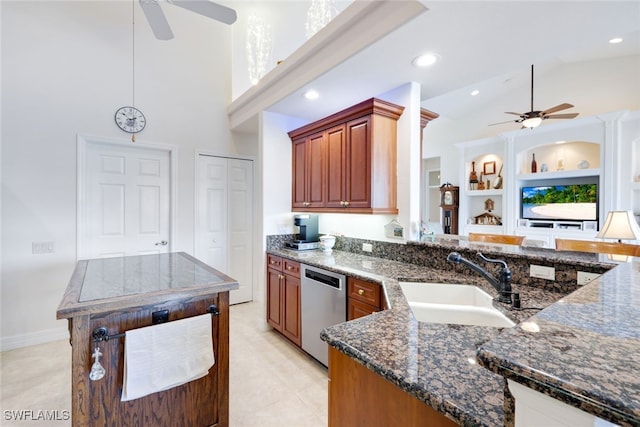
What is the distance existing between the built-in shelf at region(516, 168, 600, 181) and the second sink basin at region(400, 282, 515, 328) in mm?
5381

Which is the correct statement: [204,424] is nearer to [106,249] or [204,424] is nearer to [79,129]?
[106,249]

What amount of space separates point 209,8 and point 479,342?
2.66 metres

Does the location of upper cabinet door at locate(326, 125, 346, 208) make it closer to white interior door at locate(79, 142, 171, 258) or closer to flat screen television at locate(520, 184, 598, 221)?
white interior door at locate(79, 142, 171, 258)

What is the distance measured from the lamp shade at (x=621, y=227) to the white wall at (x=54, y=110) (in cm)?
497

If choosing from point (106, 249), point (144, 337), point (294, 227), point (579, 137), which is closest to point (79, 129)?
point (106, 249)

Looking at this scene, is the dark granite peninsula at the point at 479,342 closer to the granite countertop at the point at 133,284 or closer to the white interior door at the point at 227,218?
the granite countertop at the point at 133,284

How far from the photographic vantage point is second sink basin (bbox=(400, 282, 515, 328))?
4.84 feet

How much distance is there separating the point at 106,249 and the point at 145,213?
0.56 m

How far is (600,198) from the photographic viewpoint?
202 inches

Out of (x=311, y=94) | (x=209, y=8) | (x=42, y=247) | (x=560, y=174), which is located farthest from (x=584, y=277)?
(x=560, y=174)

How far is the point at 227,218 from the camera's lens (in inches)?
161

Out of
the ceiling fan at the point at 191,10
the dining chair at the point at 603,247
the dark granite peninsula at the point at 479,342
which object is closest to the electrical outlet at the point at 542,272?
the dark granite peninsula at the point at 479,342

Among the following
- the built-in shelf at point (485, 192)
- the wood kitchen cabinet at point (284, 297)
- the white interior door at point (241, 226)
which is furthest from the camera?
the built-in shelf at point (485, 192)

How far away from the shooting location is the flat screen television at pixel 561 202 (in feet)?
17.5
